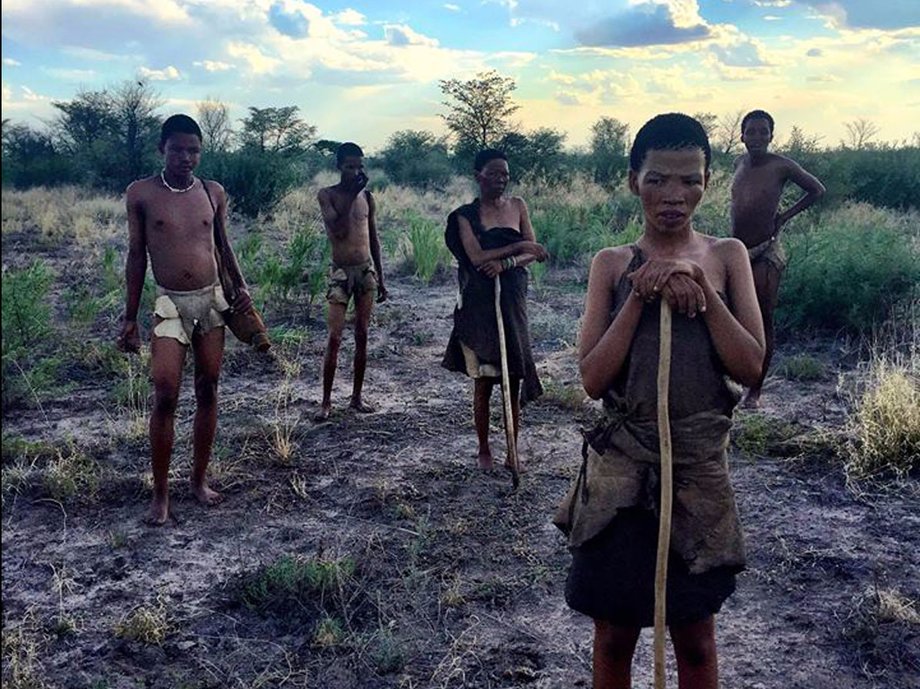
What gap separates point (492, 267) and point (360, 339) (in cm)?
152

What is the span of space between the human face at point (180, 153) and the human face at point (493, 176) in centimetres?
134

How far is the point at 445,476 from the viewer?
4.58 metres

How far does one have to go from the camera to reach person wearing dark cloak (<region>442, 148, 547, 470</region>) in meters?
4.29

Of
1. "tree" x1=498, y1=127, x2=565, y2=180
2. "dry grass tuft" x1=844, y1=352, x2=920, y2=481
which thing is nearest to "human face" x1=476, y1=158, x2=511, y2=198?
"dry grass tuft" x1=844, y1=352, x2=920, y2=481

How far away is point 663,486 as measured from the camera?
1.79 m

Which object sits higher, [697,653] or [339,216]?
[339,216]

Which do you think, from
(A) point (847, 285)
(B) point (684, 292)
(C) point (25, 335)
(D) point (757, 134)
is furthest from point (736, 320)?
(A) point (847, 285)

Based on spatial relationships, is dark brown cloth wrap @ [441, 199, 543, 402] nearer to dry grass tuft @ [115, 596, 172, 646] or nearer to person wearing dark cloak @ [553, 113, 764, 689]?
dry grass tuft @ [115, 596, 172, 646]

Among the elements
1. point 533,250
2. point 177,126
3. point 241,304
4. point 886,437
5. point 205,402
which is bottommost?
point 886,437

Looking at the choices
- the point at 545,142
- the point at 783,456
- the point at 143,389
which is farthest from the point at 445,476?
the point at 545,142

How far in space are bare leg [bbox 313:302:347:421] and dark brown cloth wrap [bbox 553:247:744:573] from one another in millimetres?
3682

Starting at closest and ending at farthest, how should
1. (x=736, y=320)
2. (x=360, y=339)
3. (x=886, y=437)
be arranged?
(x=736, y=320) < (x=886, y=437) < (x=360, y=339)

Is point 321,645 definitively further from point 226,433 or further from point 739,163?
point 739,163

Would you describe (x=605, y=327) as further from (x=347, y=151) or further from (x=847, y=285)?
(x=847, y=285)
